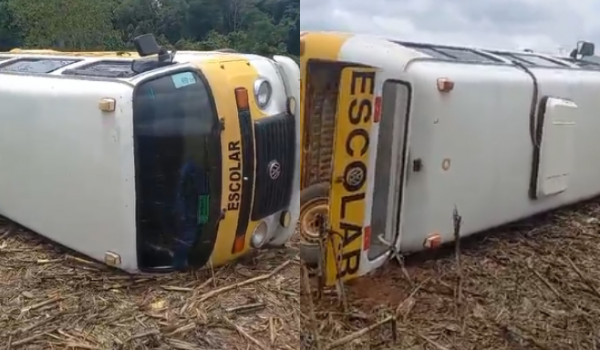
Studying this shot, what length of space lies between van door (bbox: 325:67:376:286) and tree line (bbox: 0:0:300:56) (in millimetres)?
112

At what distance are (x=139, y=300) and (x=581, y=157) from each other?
4.36ft

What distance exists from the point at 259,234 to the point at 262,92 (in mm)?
423

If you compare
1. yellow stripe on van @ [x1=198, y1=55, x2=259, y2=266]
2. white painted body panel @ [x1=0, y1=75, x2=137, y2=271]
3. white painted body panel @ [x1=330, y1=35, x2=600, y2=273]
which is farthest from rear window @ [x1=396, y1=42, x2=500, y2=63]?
white painted body panel @ [x1=0, y1=75, x2=137, y2=271]

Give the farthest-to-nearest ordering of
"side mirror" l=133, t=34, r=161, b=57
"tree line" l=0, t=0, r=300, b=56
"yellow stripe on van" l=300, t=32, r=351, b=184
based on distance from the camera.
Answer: "side mirror" l=133, t=34, r=161, b=57 → "tree line" l=0, t=0, r=300, b=56 → "yellow stripe on van" l=300, t=32, r=351, b=184

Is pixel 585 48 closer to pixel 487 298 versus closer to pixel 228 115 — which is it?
pixel 487 298

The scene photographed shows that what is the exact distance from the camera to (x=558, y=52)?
0.97 metres

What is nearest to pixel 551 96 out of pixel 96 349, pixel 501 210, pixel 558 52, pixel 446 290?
pixel 558 52

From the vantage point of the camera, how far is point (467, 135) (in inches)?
34.4

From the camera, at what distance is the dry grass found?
5.18 ft

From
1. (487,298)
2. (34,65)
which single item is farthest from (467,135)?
(34,65)

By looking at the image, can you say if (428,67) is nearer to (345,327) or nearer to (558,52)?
(558,52)

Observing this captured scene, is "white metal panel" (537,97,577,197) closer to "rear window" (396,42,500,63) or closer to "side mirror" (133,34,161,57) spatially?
"rear window" (396,42,500,63)

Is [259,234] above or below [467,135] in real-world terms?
below

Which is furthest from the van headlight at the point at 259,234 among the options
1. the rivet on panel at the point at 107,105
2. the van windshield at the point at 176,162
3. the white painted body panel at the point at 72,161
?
the rivet on panel at the point at 107,105
